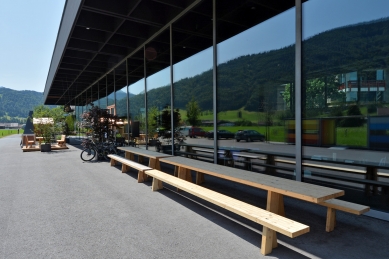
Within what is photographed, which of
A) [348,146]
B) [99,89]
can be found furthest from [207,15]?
[99,89]

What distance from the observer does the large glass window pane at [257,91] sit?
432 cm

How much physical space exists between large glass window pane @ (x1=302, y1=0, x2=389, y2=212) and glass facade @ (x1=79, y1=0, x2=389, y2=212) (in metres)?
0.01

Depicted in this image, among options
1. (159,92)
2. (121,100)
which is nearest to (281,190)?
(159,92)

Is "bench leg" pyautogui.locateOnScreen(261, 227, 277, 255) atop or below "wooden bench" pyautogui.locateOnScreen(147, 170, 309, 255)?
below

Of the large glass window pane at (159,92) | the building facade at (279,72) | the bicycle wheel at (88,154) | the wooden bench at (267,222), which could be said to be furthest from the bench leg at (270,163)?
the bicycle wheel at (88,154)

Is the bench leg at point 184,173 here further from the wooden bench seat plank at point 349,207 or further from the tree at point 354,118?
the tree at point 354,118

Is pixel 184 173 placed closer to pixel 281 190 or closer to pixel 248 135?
pixel 248 135

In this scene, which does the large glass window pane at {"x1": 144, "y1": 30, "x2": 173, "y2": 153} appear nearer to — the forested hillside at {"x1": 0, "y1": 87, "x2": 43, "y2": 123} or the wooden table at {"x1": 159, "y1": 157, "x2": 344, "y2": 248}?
the wooden table at {"x1": 159, "y1": 157, "x2": 344, "y2": 248}

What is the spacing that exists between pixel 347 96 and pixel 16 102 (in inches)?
9176

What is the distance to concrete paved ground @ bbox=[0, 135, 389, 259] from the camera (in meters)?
2.53

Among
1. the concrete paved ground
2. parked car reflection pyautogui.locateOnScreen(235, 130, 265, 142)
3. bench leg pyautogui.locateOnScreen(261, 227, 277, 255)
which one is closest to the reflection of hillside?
parked car reflection pyautogui.locateOnScreen(235, 130, 265, 142)

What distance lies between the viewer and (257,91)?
491 centimetres

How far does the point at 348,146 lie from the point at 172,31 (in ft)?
17.2

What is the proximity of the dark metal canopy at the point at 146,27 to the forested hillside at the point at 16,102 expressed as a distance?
200705 millimetres
